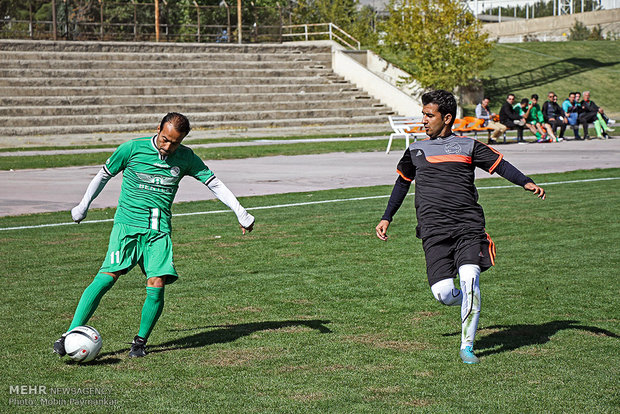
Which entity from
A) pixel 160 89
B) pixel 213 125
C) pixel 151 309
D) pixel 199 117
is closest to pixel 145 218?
pixel 151 309

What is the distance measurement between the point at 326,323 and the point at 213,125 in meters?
27.6

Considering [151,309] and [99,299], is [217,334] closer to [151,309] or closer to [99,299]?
[151,309]

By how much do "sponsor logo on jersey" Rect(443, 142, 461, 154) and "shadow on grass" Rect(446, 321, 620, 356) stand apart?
4.68 feet

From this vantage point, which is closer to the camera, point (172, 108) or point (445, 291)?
point (445, 291)

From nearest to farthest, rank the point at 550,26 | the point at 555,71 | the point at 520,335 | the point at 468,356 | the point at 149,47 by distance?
the point at 468,356 < the point at 520,335 < the point at 149,47 < the point at 555,71 < the point at 550,26

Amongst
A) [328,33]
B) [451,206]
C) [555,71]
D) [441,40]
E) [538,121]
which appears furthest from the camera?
[555,71]

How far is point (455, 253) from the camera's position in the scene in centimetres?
564

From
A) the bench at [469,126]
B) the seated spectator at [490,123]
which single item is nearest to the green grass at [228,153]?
the bench at [469,126]

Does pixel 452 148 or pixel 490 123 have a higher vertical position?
pixel 452 148

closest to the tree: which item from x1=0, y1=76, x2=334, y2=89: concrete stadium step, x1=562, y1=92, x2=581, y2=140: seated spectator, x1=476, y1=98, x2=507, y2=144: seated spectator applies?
x1=0, y1=76, x2=334, y2=89: concrete stadium step

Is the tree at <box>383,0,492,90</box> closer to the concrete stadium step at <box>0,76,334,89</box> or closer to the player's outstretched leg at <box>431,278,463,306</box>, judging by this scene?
the concrete stadium step at <box>0,76,334,89</box>

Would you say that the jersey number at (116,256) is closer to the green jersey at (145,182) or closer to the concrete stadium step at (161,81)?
the green jersey at (145,182)

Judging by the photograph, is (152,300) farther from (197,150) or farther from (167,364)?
(197,150)

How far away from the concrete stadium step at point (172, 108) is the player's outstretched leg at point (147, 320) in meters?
27.8
